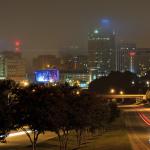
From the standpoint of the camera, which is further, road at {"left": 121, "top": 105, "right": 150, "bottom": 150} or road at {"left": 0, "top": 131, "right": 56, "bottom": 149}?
road at {"left": 0, "top": 131, "right": 56, "bottom": 149}

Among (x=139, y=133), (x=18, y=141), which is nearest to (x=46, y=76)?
(x=139, y=133)

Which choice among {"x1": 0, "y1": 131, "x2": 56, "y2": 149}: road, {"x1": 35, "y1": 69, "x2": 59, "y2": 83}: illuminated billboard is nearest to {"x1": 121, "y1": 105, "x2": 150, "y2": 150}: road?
{"x1": 0, "y1": 131, "x2": 56, "y2": 149}: road

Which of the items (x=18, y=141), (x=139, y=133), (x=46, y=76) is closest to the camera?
(x=18, y=141)

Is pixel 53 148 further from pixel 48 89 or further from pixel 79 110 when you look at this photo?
pixel 48 89

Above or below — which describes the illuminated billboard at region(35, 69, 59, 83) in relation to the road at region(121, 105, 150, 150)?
above

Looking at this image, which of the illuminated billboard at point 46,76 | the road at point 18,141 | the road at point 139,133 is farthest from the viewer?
the illuminated billboard at point 46,76

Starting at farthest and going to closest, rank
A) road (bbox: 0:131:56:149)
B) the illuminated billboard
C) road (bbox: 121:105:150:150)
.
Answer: the illuminated billboard
road (bbox: 0:131:56:149)
road (bbox: 121:105:150:150)

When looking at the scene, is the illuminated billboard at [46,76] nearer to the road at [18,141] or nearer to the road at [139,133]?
the road at [139,133]

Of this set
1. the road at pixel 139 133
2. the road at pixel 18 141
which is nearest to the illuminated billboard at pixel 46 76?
the road at pixel 139 133

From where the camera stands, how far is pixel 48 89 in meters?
46.8

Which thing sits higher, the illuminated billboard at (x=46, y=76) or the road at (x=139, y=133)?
the illuminated billboard at (x=46, y=76)

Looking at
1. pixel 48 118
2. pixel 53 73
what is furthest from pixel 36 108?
pixel 53 73

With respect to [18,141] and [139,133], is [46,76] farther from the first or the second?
[18,141]

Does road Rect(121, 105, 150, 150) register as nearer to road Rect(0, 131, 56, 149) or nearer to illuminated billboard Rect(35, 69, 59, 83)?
road Rect(0, 131, 56, 149)
